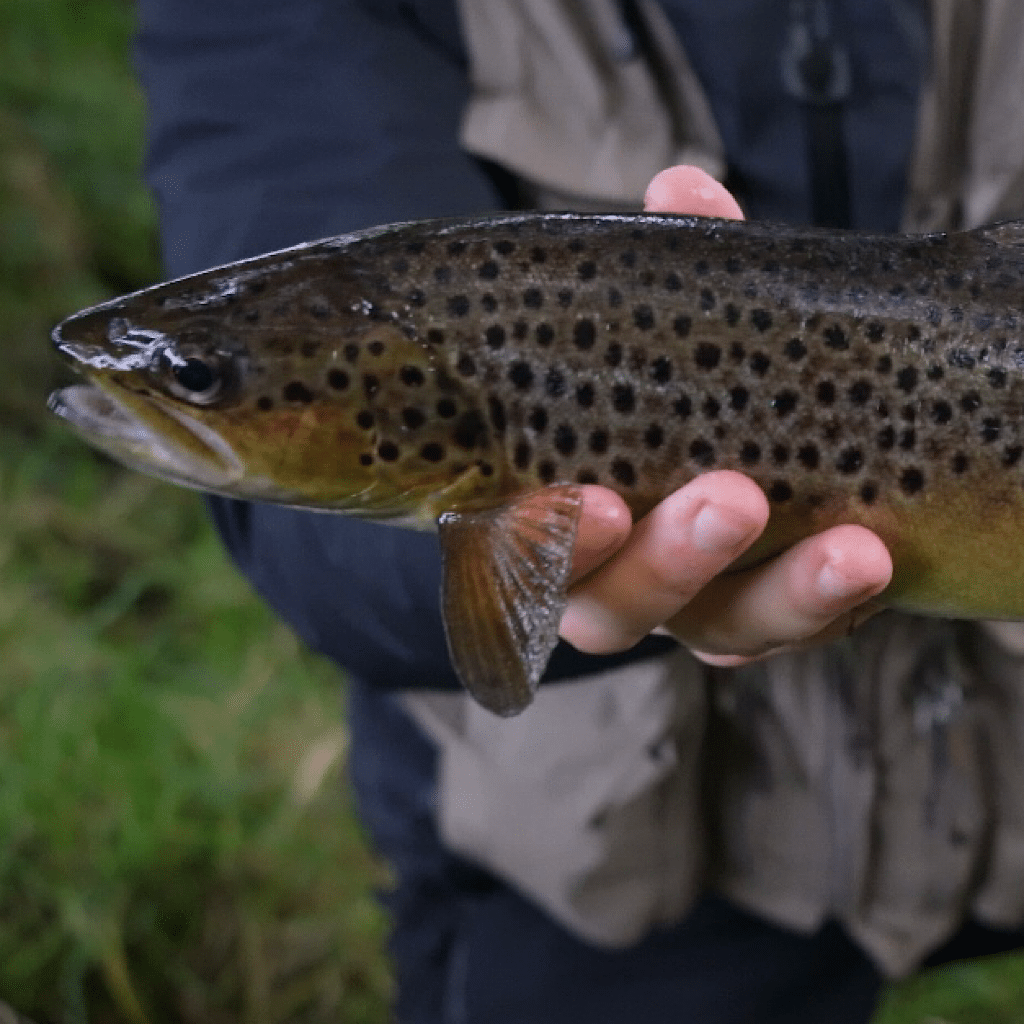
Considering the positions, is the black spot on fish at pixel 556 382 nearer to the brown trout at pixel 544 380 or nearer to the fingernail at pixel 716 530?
the brown trout at pixel 544 380

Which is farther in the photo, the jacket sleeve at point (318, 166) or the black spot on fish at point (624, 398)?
the jacket sleeve at point (318, 166)

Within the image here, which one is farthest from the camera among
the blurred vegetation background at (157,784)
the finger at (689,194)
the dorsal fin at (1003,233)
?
the blurred vegetation background at (157,784)

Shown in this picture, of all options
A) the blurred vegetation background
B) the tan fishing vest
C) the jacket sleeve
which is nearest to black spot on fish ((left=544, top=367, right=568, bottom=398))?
the jacket sleeve

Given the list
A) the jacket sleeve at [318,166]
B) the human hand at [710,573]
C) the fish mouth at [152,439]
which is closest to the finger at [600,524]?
the human hand at [710,573]

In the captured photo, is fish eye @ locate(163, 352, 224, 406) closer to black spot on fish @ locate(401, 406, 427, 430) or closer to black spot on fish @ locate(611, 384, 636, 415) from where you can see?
black spot on fish @ locate(401, 406, 427, 430)

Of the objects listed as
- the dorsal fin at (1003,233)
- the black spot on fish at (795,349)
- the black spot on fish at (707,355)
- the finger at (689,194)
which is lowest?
the black spot on fish at (795,349)

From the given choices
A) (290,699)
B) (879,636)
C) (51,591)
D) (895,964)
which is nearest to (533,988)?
(895,964)

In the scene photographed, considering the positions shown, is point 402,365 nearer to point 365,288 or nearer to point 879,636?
point 365,288
